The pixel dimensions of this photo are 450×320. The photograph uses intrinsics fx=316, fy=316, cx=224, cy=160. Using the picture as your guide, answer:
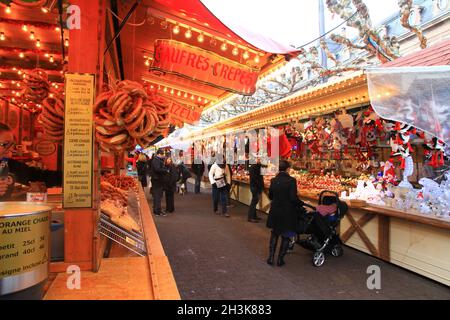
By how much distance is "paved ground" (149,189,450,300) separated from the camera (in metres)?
4.09

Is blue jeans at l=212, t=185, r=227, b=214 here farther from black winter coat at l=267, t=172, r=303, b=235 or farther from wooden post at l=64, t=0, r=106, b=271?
wooden post at l=64, t=0, r=106, b=271

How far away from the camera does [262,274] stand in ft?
15.7

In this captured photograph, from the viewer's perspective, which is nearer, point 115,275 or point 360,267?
point 115,275

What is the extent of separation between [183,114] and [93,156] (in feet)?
19.2

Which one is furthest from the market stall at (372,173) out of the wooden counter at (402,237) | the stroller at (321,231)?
the stroller at (321,231)

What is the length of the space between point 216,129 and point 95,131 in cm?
1456

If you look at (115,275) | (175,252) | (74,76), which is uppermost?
(74,76)

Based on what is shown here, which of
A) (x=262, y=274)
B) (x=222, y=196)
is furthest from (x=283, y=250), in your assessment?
(x=222, y=196)

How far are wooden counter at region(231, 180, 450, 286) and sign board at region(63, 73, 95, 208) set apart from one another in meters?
4.51

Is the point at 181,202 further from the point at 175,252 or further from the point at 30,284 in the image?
the point at 30,284

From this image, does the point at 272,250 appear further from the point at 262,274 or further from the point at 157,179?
the point at 157,179

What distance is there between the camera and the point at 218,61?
14.9 ft

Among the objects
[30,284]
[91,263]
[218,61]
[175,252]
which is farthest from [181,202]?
[30,284]

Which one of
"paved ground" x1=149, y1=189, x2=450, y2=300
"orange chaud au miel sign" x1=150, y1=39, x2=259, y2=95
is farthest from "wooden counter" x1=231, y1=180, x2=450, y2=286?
"orange chaud au miel sign" x1=150, y1=39, x2=259, y2=95
